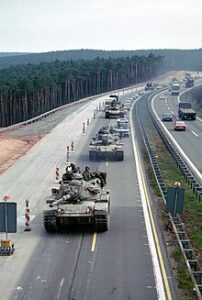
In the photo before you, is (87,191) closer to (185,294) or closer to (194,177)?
(185,294)

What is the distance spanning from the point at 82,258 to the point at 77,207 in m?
4.00

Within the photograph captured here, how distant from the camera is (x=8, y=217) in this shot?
75.4 feet

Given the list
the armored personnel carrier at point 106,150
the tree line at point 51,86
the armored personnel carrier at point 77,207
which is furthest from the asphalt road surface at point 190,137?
the tree line at point 51,86

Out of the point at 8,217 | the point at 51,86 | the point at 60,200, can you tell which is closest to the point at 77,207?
the point at 60,200

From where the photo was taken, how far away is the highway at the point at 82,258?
20.3 m

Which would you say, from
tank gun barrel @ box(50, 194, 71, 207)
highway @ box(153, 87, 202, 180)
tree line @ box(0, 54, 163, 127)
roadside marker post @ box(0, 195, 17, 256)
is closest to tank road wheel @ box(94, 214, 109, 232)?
tank gun barrel @ box(50, 194, 71, 207)

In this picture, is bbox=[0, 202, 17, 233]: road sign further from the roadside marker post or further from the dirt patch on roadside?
Answer: the dirt patch on roadside

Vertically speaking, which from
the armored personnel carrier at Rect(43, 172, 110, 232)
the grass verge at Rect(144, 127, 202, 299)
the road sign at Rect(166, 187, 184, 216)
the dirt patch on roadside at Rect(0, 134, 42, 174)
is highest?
the road sign at Rect(166, 187, 184, 216)

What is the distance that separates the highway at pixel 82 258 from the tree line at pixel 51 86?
Result: 77.5 meters

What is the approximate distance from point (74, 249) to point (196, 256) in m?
5.02

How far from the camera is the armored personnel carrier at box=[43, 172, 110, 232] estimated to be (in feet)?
88.5

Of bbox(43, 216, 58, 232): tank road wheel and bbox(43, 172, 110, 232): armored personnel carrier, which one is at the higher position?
bbox(43, 172, 110, 232): armored personnel carrier

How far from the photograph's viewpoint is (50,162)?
49719 millimetres

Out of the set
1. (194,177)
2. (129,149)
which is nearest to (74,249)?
(194,177)
